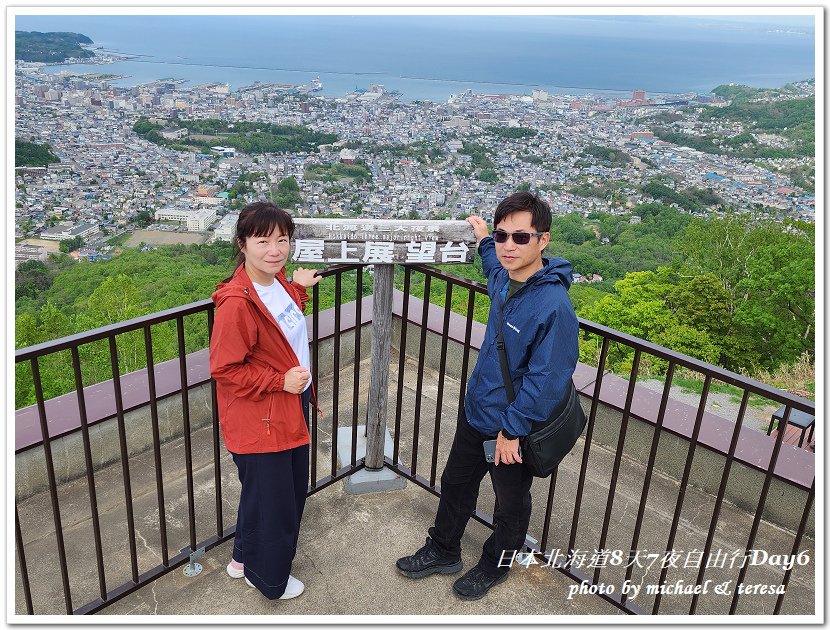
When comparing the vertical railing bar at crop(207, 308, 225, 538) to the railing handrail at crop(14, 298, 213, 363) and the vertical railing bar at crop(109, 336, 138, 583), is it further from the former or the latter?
the vertical railing bar at crop(109, 336, 138, 583)

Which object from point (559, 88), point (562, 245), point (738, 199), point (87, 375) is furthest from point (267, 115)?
point (559, 88)

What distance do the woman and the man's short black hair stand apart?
0.77 m

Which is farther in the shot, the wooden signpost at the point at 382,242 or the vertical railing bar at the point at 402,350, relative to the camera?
the vertical railing bar at the point at 402,350

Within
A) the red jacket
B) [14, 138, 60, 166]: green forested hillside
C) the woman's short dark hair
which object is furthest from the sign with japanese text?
[14, 138, 60, 166]: green forested hillside

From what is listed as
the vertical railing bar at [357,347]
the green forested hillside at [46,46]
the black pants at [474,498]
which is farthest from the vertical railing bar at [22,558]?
the green forested hillside at [46,46]

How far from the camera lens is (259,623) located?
97.9 inches

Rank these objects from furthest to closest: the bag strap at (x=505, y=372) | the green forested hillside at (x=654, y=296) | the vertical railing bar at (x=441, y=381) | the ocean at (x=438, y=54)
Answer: the ocean at (x=438, y=54)
the green forested hillside at (x=654, y=296)
the vertical railing bar at (x=441, y=381)
the bag strap at (x=505, y=372)

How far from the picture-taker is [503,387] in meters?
2.30

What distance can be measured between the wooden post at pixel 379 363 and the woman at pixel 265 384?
0.48 m

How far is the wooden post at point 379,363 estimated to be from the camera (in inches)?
119

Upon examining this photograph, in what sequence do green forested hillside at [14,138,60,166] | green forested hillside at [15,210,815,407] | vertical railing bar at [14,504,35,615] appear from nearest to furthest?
1. vertical railing bar at [14,504,35,615]
2. green forested hillside at [15,210,815,407]
3. green forested hillside at [14,138,60,166]

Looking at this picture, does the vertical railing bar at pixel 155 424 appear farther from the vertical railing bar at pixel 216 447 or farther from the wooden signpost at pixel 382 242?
the wooden signpost at pixel 382 242

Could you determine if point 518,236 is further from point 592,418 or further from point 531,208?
point 592,418

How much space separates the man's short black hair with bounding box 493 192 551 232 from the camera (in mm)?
2166
